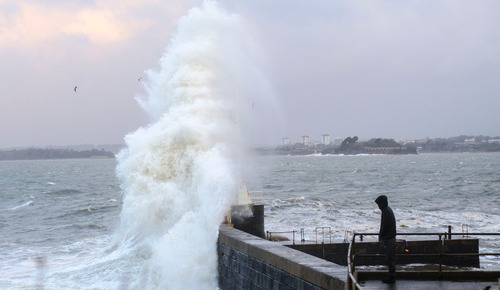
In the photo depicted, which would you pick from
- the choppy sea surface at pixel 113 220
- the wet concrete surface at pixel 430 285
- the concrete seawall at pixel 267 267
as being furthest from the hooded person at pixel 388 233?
the choppy sea surface at pixel 113 220

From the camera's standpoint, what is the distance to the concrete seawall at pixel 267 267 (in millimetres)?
8402

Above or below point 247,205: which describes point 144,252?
below

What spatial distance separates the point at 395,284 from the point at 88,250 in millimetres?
14237

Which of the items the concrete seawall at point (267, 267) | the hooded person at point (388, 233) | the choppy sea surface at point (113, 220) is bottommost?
the choppy sea surface at point (113, 220)

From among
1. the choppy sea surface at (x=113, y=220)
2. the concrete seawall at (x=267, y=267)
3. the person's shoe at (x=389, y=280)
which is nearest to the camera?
the person's shoe at (x=389, y=280)

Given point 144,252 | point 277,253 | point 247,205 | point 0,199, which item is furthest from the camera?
point 0,199

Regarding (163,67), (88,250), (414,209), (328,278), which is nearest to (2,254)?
(88,250)

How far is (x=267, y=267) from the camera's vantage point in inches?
397

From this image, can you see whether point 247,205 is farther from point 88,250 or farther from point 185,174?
point 88,250

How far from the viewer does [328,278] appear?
26.3 feet

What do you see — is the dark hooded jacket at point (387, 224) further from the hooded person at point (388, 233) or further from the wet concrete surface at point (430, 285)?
the wet concrete surface at point (430, 285)

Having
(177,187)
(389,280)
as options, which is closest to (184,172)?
(177,187)

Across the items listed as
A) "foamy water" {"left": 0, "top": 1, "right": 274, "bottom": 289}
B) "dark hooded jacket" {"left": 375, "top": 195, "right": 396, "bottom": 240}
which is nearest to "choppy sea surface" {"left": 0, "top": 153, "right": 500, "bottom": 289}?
"foamy water" {"left": 0, "top": 1, "right": 274, "bottom": 289}

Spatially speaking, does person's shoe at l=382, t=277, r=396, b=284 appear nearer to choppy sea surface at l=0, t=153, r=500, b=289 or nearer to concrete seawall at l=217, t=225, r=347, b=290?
concrete seawall at l=217, t=225, r=347, b=290
